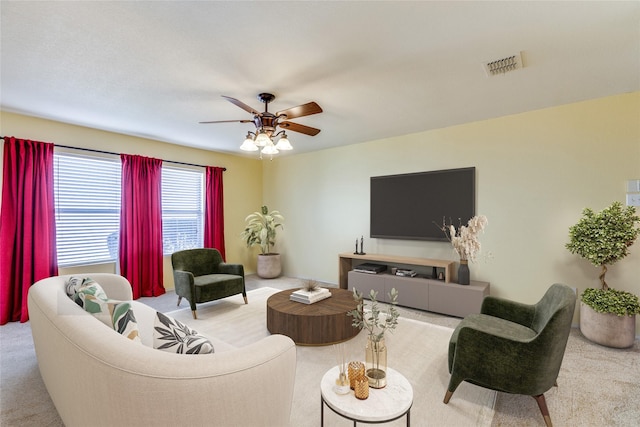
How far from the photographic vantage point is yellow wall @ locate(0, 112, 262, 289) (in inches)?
145

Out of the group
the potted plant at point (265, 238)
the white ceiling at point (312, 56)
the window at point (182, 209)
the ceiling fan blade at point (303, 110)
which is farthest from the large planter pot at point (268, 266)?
the ceiling fan blade at point (303, 110)

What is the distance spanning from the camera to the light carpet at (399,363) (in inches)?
72.4

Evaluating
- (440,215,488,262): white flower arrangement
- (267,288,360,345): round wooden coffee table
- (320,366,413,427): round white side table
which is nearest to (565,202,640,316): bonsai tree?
(440,215,488,262): white flower arrangement

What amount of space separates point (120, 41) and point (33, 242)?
10.0ft

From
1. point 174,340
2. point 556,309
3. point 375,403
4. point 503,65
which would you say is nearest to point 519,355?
point 556,309

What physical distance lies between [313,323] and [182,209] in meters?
3.70

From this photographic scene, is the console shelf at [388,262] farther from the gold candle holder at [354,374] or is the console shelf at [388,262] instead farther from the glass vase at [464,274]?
the gold candle holder at [354,374]

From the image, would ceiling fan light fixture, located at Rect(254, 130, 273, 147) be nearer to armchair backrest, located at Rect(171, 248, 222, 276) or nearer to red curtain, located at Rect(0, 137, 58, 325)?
armchair backrest, located at Rect(171, 248, 222, 276)

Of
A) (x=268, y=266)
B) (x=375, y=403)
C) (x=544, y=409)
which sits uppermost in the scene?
(x=375, y=403)

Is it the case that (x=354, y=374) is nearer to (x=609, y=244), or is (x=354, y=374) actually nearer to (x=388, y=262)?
(x=609, y=244)

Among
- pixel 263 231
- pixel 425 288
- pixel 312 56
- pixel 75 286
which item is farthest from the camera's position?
pixel 263 231

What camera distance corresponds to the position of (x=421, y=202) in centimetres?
430

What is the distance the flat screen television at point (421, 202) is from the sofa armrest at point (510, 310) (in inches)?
66.1

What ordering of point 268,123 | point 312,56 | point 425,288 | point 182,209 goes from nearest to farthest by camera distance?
point 312,56
point 268,123
point 425,288
point 182,209
